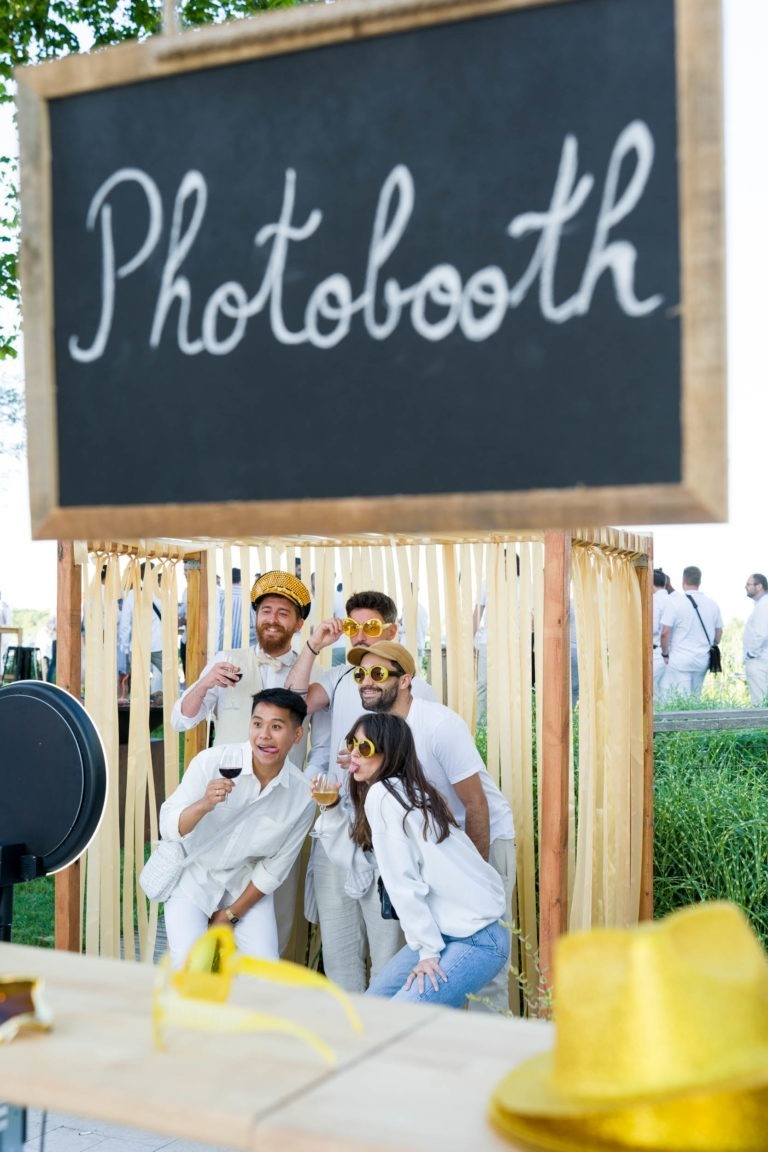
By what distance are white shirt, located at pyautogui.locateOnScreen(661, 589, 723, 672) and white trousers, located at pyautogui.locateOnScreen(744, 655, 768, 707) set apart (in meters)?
0.54

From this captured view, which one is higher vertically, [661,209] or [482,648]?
[661,209]

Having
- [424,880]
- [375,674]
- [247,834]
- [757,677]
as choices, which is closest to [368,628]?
[375,674]

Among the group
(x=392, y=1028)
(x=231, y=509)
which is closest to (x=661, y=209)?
(x=231, y=509)

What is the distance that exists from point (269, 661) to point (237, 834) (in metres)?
0.72

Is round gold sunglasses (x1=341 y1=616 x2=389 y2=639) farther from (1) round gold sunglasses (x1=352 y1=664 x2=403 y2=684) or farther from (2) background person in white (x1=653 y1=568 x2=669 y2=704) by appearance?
(2) background person in white (x1=653 y1=568 x2=669 y2=704)

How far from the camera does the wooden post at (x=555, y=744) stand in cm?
391

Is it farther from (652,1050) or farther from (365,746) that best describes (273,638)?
(652,1050)

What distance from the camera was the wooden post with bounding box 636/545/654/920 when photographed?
16.7ft

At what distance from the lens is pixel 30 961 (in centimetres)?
179

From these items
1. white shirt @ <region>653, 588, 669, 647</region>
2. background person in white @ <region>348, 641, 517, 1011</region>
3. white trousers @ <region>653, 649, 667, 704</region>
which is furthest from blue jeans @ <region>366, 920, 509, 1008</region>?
white shirt @ <region>653, 588, 669, 647</region>

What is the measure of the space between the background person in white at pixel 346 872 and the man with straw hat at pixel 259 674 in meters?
0.12

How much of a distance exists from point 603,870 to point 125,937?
189 centimetres

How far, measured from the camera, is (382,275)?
1.50 meters

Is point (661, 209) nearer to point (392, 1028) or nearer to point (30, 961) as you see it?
point (392, 1028)
